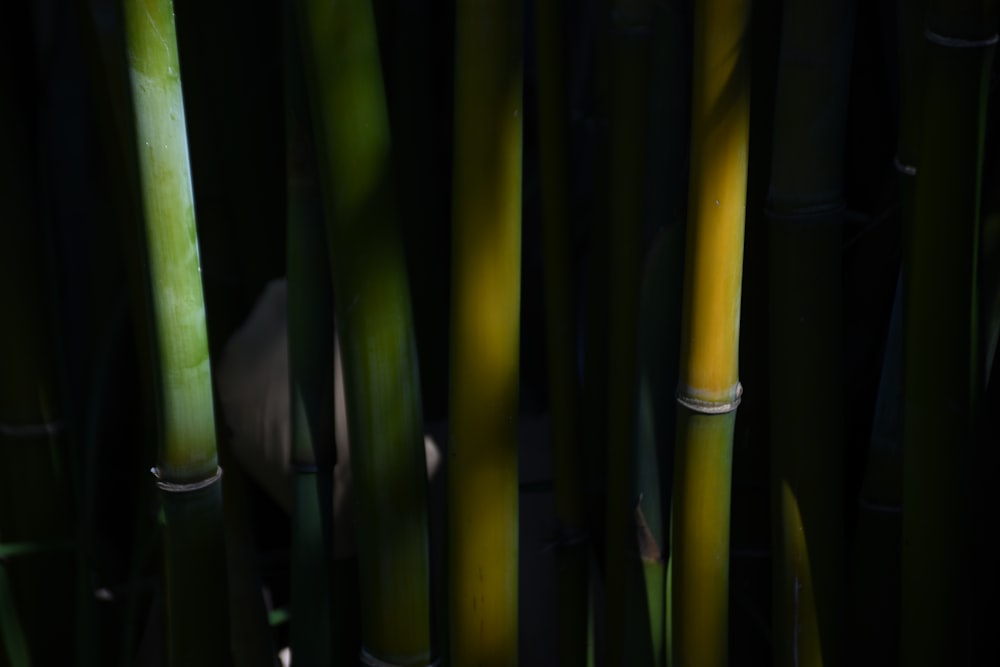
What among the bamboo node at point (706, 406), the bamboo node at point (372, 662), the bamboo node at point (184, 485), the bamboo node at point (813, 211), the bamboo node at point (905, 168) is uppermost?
the bamboo node at point (905, 168)

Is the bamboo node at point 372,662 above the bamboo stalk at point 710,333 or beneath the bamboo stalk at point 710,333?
beneath

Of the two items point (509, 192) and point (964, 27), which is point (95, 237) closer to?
point (509, 192)

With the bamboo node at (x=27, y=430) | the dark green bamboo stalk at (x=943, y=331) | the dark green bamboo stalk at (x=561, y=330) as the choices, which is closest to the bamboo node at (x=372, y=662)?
the dark green bamboo stalk at (x=561, y=330)

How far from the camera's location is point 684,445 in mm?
494

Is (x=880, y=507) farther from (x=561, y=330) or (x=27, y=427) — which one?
(x=27, y=427)

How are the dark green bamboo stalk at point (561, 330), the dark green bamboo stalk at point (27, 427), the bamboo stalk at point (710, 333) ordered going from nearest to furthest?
the bamboo stalk at point (710, 333)
the dark green bamboo stalk at point (561, 330)
the dark green bamboo stalk at point (27, 427)

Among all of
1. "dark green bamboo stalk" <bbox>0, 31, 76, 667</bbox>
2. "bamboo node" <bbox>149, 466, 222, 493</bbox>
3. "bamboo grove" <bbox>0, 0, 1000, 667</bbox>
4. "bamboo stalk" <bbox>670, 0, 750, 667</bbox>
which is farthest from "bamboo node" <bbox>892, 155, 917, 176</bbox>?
"dark green bamboo stalk" <bbox>0, 31, 76, 667</bbox>

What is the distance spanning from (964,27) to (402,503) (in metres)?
A: 0.34

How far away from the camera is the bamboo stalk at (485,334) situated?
0.44 m

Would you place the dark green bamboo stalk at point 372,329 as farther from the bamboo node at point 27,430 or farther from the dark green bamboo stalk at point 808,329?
the bamboo node at point 27,430

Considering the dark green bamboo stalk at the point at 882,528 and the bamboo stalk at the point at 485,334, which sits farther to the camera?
the dark green bamboo stalk at the point at 882,528

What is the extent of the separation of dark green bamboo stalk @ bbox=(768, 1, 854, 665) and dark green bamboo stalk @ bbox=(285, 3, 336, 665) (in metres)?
0.24

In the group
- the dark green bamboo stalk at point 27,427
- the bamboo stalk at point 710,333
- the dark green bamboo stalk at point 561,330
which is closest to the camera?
the bamboo stalk at point 710,333

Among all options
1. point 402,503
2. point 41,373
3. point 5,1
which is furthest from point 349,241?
point 5,1
